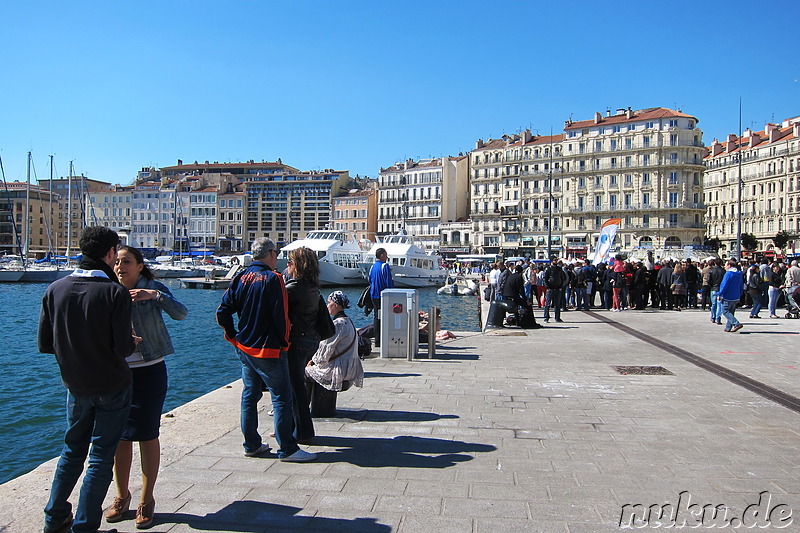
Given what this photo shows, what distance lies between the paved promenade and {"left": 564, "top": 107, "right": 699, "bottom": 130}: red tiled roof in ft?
246

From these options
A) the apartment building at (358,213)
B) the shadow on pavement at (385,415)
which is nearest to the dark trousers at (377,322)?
the shadow on pavement at (385,415)

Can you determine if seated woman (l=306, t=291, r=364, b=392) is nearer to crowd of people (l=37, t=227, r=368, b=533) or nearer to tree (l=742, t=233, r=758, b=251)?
crowd of people (l=37, t=227, r=368, b=533)

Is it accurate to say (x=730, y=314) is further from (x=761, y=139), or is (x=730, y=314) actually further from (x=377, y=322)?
(x=761, y=139)

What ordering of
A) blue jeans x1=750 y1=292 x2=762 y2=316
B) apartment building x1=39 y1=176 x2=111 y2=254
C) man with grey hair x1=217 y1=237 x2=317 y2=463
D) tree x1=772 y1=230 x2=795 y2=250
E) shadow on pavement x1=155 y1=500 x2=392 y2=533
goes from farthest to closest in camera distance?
apartment building x1=39 y1=176 x2=111 y2=254 < tree x1=772 y1=230 x2=795 y2=250 < blue jeans x1=750 y1=292 x2=762 y2=316 < man with grey hair x1=217 y1=237 x2=317 y2=463 < shadow on pavement x1=155 y1=500 x2=392 y2=533

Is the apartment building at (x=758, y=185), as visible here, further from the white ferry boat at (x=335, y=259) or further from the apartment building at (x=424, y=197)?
the white ferry boat at (x=335, y=259)

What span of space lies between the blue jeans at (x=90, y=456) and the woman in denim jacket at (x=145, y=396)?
30cm

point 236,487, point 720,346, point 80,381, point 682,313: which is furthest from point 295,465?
point 682,313

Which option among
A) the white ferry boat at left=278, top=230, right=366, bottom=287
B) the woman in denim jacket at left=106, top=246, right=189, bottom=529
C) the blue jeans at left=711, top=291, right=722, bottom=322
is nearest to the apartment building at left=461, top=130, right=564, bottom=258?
the white ferry boat at left=278, top=230, right=366, bottom=287

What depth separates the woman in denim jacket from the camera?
12.4ft

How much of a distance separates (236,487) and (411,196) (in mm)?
91341

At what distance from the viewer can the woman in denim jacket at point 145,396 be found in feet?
12.4

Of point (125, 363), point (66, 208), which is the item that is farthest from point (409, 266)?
point (66, 208)

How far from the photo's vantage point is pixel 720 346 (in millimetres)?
11891

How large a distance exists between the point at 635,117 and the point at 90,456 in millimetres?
83601
